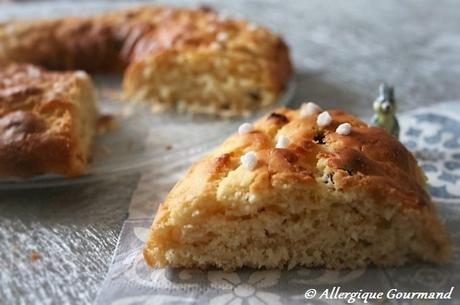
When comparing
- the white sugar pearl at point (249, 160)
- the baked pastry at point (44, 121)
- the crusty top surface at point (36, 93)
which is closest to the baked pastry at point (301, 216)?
the white sugar pearl at point (249, 160)

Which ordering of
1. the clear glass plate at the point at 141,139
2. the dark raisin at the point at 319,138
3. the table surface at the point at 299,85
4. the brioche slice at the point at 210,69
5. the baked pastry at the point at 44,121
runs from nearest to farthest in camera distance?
the table surface at the point at 299,85, the dark raisin at the point at 319,138, the baked pastry at the point at 44,121, the clear glass plate at the point at 141,139, the brioche slice at the point at 210,69

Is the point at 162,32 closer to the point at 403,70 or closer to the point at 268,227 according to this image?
the point at 403,70

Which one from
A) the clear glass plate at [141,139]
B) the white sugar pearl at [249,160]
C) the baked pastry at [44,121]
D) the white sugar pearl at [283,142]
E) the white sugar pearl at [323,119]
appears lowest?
the clear glass plate at [141,139]

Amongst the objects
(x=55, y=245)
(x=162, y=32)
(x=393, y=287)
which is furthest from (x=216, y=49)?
(x=393, y=287)

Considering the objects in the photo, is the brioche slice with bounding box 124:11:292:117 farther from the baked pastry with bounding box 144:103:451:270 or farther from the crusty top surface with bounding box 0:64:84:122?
the baked pastry with bounding box 144:103:451:270

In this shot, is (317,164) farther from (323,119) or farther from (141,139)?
(141,139)

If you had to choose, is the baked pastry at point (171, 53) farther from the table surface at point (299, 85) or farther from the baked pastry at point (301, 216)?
the baked pastry at point (301, 216)
